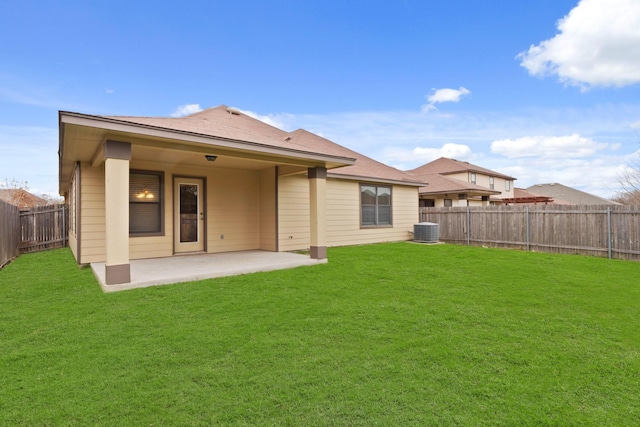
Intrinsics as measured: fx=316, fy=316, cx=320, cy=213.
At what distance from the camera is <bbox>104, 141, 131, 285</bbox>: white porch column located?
16.3ft

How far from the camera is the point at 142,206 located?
7543 mm

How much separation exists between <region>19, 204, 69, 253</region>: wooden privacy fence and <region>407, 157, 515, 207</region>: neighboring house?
51.9 ft

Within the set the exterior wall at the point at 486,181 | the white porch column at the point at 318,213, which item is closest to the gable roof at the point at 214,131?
the white porch column at the point at 318,213

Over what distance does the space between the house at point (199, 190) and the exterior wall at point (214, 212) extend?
0.08 feet

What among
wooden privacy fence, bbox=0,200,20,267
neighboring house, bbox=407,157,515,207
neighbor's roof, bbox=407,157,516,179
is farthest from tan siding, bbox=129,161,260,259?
neighbor's roof, bbox=407,157,516,179

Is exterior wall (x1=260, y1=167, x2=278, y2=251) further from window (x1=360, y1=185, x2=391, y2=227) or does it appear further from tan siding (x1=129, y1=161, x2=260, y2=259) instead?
window (x1=360, y1=185, x2=391, y2=227)

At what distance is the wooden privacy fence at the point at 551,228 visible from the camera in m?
8.34

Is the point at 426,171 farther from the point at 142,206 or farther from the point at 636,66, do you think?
the point at 142,206

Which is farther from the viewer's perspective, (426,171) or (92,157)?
(426,171)

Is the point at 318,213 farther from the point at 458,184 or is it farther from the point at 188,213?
the point at 458,184

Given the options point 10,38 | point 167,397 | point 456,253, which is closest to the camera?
point 167,397

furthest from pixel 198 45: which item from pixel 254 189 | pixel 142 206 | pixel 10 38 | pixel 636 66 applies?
pixel 636 66

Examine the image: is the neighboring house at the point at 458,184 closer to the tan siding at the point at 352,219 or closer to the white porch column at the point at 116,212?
the tan siding at the point at 352,219

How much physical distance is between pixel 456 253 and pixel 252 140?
634 centimetres
